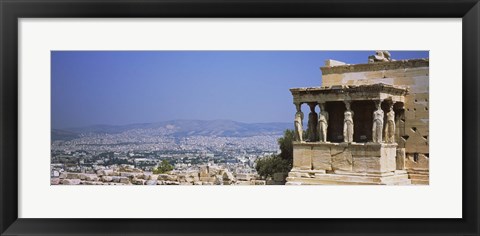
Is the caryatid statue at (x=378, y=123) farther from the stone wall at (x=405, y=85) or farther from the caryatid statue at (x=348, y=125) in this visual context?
the stone wall at (x=405, y=85)

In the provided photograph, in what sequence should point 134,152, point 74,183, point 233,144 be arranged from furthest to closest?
point 233,144
point 134,152
point 74,183

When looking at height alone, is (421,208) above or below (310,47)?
below

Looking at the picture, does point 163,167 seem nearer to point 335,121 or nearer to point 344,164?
point 344,164

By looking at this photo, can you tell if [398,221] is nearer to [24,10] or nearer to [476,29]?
[476,29]

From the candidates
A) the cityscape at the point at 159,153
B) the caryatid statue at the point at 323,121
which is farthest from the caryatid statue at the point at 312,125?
the cityscape at the point at 159,153

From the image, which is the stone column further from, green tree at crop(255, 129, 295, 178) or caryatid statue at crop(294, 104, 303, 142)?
green tree at crop(255, 129, 295, 178)

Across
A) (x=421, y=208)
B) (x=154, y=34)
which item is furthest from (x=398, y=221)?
(x=154, y=34)

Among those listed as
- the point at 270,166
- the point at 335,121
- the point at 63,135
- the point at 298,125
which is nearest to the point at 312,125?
the point at 335,121
